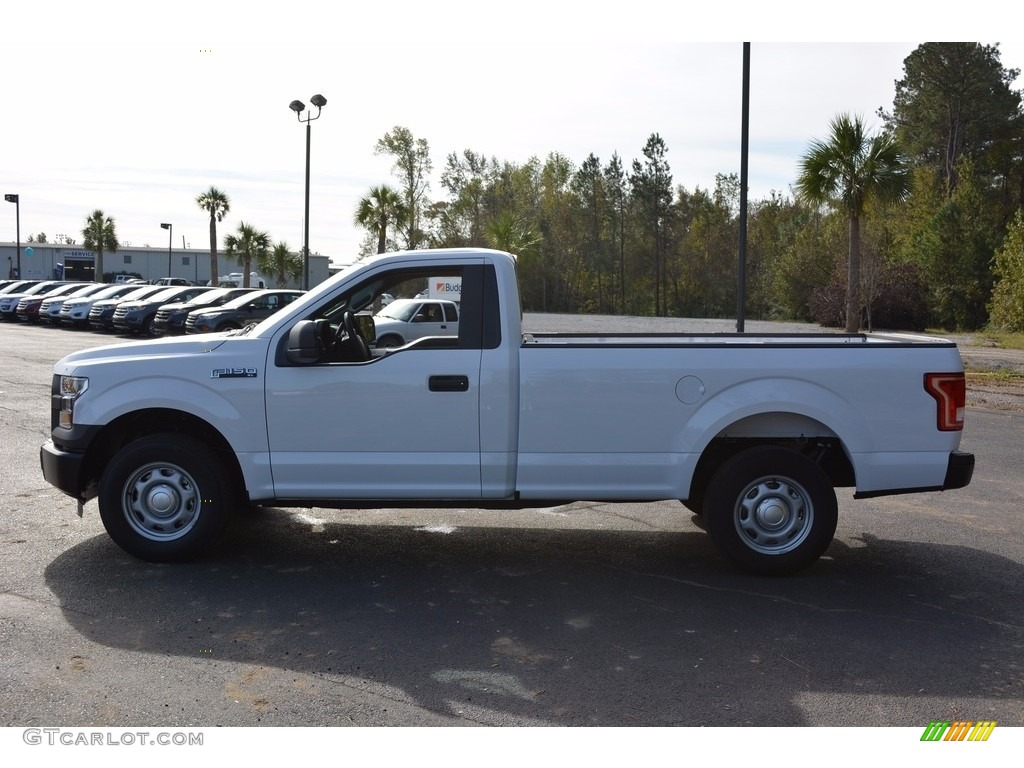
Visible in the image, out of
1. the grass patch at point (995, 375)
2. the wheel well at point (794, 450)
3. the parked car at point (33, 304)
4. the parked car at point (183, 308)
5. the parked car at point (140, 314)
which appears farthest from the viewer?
the parked car at point (33, 304)

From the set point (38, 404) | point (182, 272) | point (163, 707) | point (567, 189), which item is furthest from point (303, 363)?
point (182, 272)

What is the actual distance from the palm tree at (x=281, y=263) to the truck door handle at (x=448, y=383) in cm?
6317

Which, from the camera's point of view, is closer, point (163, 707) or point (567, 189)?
point (163, 707)

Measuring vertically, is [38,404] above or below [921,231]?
below

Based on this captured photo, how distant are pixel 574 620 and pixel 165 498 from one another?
2800 millimetres

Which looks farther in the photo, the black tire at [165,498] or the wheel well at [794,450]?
the wheel well at [794,450]

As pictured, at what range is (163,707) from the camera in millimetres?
4379

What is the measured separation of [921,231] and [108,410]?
158 ft

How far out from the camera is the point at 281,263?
229 feet

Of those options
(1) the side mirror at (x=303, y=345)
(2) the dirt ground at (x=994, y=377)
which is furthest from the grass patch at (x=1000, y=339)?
(1) the side mirror at (x=303, y=345)

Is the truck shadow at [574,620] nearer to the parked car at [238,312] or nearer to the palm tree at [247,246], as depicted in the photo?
the parked car at [238,312]

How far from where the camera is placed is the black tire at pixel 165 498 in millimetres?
6469

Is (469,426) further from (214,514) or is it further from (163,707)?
(163,707)

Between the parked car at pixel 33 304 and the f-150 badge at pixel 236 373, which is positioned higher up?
the parked car at pixel 33 304
